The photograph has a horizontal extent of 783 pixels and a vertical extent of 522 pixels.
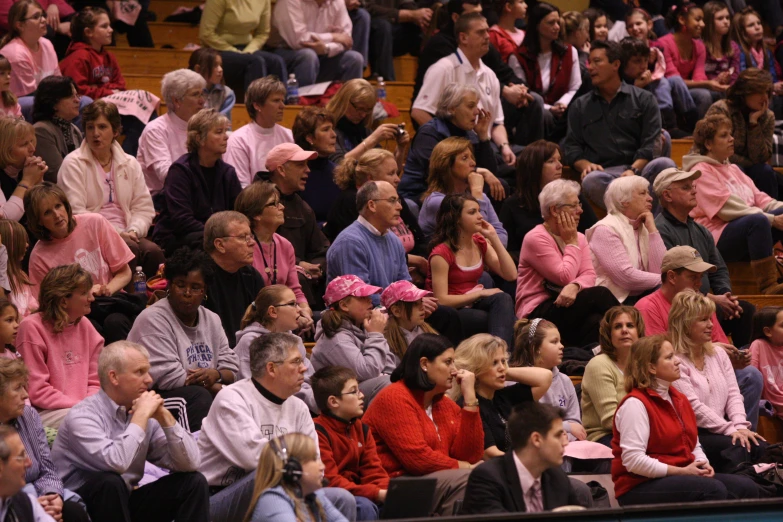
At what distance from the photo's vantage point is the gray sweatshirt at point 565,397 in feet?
17.3

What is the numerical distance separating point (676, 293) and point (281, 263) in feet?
5.99

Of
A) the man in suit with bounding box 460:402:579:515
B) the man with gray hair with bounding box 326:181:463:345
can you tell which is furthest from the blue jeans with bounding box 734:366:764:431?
the man in suit with bounding box 460:402:579:515

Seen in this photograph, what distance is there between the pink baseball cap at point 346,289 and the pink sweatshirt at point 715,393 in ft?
4.39

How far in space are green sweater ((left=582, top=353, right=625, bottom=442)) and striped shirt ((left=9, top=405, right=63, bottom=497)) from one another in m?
2.27

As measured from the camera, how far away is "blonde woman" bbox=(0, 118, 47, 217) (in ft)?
18.9

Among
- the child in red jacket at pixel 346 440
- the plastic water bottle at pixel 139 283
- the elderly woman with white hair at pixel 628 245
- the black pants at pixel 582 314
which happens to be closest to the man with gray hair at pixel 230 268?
the plastic water bottle at pixel 139 283

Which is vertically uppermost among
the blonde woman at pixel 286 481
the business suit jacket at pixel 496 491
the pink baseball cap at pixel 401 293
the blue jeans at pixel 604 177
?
the blonde woman at pixel 286 481

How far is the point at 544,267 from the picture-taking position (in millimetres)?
6109

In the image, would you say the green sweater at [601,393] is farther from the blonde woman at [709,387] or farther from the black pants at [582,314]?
the black pants at [582,314]

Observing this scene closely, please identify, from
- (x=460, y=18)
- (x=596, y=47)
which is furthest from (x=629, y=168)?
(x=460, y=18)

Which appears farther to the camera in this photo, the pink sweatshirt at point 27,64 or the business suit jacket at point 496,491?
the pink sweatshirt at point 27,64

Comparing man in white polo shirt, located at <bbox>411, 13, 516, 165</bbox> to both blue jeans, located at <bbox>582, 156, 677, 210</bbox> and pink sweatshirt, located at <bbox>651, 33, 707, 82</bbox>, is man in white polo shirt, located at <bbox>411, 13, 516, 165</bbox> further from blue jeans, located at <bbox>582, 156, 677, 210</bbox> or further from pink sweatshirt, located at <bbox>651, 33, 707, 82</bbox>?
pink sweatshirt, located at <bbox>651, 33, 707, 82</bbox>

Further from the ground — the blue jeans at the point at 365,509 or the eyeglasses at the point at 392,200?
the eyeglasses at the point at 392,200

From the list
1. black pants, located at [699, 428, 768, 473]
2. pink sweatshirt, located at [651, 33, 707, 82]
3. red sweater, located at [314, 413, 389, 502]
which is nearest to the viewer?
red sweater, located at [314, 413, 389, 502]
